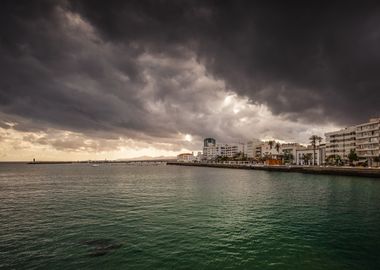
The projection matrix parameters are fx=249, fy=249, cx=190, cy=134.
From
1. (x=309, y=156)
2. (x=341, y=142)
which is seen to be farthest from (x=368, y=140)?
(x=309, y=156)

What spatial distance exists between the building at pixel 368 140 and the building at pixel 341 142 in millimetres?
7922

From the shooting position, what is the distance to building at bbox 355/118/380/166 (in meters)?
113

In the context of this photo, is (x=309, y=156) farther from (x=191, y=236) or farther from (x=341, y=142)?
(x=191, y=236)

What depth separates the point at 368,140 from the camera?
389 ft

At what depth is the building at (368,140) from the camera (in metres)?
113

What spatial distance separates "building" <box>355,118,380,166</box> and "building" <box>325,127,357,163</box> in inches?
312

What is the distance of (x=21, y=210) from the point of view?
34844mm

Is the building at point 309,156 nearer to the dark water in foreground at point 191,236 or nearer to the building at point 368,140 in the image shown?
the building at point 368,140

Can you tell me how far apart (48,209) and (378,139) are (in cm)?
13032

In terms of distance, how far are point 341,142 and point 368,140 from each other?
2776 cm

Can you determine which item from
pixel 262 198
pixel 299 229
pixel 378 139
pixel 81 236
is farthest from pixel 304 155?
pixel 81 236

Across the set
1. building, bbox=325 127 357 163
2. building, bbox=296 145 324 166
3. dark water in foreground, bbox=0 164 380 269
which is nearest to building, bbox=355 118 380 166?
building, bbox=325 127 357 163

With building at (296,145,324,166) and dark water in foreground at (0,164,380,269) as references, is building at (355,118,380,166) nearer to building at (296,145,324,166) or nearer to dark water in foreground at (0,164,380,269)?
A: building at (296,145,324,166)

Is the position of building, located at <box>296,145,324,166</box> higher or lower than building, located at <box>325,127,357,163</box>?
lower
